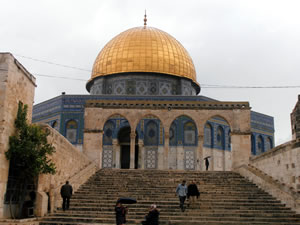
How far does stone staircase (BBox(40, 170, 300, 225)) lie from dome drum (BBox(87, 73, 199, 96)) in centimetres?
1243

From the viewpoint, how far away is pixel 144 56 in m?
28.3

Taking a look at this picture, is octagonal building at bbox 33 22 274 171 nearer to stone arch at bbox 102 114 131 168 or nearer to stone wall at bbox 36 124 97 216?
stone arch at bbox 102 114 131 168

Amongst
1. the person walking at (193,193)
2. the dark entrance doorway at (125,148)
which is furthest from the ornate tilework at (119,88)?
the person walking at (193,193)

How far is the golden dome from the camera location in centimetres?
2814

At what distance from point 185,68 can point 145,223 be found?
22170 millimetres

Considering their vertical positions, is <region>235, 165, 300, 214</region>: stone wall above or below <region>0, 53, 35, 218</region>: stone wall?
below

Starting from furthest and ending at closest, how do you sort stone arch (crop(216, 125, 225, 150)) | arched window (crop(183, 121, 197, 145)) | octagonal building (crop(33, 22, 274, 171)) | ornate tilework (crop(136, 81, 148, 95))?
ornate tilework (crop(136, 81, 148, 95)) → stone arch (crop(216, 125, 225, 150)) → arched window (crop(183, 121, 197, 145)) → octagonal building (crop(33, 22, 274, 171))

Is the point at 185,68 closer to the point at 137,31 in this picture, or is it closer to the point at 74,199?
the point at 137,31

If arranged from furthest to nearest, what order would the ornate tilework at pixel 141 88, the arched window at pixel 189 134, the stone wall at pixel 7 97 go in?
1. the ornate tilework at pixel 141 88
2. the arched window at pixel 189 134
3. the stone wall at pixel 7 97

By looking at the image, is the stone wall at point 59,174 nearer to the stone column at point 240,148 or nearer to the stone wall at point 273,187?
the stone wall at point 273,187

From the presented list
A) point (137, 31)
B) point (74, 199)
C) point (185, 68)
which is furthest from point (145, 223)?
point (137, 31)

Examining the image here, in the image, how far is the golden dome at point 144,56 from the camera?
92.3 ft

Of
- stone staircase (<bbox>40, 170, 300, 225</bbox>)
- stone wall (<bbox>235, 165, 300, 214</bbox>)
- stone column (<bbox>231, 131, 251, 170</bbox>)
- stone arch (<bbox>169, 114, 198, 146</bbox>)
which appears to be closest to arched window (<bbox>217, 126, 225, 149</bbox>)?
stone arch (<bbox>169, 114, 198, 146</bbox>)

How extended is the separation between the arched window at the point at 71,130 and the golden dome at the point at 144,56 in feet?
15.4
